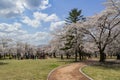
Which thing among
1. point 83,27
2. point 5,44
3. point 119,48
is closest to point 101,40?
point 83,27

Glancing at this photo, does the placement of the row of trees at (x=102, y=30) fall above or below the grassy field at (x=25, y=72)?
above

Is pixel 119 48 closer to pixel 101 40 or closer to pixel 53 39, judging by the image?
pixel 101 40

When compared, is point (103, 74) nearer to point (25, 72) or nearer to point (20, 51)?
point (25, 72)

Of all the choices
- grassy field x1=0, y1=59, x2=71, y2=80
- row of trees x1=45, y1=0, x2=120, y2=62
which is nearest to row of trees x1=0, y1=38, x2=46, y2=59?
row of trees x1=45, y1=0, x2=120, y2=62

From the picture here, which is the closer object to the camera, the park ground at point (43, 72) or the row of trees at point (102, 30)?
the park ground at point (43, 72)

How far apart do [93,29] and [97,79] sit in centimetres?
2402

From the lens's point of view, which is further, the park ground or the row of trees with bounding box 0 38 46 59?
the row of trees with bounding box 0 38 46 59

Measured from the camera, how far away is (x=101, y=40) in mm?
43344

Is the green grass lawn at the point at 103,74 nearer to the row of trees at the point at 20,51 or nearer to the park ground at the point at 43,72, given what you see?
the park ground at the point at 43,72

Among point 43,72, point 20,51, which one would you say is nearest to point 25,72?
point 43,72

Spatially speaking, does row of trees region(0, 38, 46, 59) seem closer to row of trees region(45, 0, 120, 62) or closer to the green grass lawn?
row of trees region(45, 0, 120, 62)

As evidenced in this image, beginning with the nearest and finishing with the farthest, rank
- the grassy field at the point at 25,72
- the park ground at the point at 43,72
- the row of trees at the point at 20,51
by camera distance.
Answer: the park ground at the point at 43,72 → the grassy field at the point at 25,72 → the row of trees at the point at 20,51

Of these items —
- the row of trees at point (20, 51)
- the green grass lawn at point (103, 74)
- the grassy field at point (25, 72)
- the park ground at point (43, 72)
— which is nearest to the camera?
the green grass lawn at point (103, 74)

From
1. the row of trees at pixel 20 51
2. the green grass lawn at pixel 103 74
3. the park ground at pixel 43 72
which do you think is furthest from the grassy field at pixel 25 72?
the row of trees at pixel 20 51
